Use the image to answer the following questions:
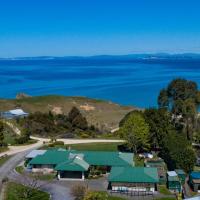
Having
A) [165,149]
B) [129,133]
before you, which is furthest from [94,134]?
[165,149]

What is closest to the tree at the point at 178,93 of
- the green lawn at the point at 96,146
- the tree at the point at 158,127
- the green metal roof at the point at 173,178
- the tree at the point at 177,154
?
the tree at the point at 158,127

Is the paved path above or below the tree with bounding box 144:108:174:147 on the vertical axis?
below

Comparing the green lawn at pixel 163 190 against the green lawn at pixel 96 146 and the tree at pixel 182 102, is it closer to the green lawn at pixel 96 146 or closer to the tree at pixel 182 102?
the green lawn at pixel 96 146

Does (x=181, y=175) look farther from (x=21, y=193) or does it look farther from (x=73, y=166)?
(x=21, y=193)

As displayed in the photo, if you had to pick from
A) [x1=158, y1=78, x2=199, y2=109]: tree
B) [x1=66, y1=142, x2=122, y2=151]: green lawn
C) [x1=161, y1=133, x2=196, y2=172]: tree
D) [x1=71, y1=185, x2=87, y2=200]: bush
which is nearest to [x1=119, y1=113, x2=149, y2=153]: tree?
[x1=66, y1=142, x2=122, y2=151]: green lawn

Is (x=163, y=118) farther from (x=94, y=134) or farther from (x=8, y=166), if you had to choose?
(x=8, y=166)

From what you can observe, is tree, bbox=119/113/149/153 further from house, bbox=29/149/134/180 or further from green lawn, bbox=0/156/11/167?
green lawn, bbox=0/156/11/167
